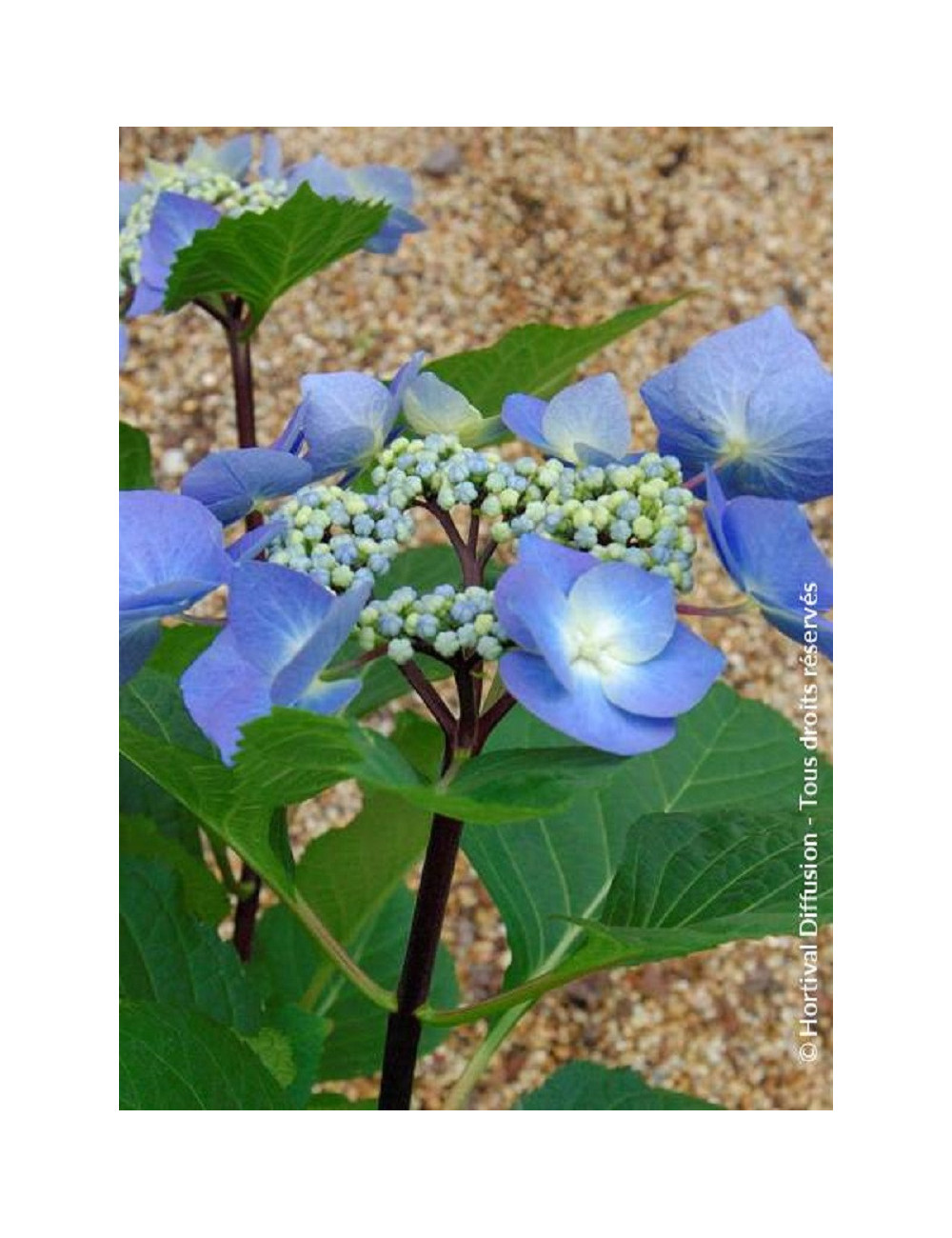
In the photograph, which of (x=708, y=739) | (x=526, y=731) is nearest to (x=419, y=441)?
(x=526, y=731)

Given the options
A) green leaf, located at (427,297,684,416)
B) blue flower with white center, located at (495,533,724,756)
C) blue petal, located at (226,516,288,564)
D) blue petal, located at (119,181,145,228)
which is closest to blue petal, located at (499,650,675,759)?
blue flower with white center, located at (495,533,724,756)

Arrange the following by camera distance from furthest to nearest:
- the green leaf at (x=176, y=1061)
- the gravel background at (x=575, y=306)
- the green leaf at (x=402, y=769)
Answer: the gravel background at (x=575, y=306) < the green leaf at (x=176, y=1061) < the green leaf at (x=402, y=769)

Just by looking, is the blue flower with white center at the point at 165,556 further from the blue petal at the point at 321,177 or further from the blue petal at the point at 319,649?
the blue petal at the point at 321,177

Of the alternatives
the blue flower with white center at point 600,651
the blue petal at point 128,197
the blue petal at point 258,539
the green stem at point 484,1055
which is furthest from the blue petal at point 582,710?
the blue petal at point 128,197

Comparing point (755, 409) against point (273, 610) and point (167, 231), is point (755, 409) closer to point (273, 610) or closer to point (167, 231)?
point (273, 610)

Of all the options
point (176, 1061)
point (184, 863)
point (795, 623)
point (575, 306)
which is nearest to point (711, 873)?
point (795, 623)

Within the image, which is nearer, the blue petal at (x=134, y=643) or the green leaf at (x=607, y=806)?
the blue petal at (x=134, y=643)
